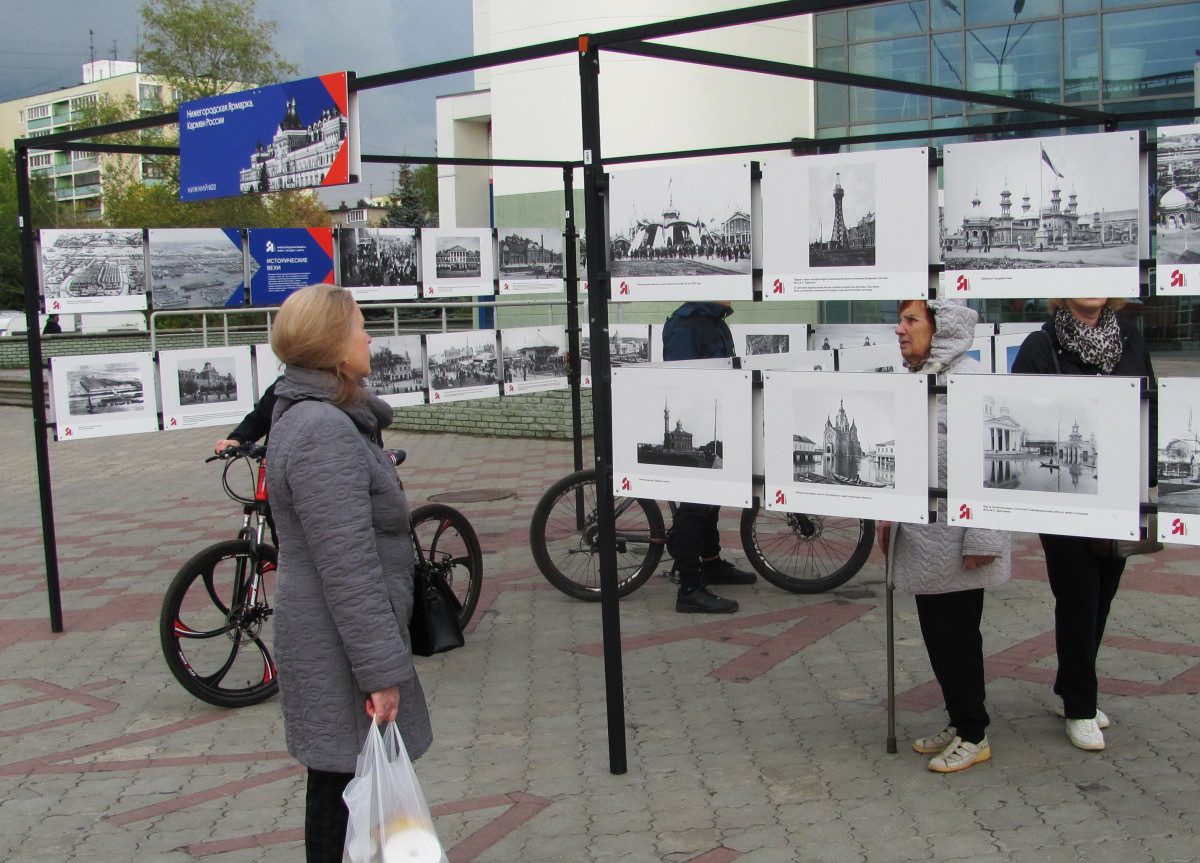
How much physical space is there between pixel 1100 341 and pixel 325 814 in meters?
2.93

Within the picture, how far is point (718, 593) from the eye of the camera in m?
7.11

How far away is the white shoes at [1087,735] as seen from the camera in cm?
440

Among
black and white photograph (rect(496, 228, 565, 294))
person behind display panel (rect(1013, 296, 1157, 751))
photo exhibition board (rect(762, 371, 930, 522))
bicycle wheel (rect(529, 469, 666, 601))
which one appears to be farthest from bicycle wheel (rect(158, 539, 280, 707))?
black and white photograph (rect(496, 228, 565, 294))

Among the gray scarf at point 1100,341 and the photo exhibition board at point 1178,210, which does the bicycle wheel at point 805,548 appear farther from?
the photo exhibition board at point 1178,210

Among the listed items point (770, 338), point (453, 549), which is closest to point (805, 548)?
point (770, 338)

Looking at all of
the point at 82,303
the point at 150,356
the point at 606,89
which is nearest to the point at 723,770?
the point at 150,356

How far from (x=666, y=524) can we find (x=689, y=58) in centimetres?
332

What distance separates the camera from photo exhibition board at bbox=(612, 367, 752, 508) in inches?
160

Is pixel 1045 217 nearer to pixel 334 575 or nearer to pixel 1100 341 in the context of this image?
pixel 1100 341

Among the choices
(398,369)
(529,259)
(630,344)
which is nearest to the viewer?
(398,369)

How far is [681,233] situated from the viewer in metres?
4.30

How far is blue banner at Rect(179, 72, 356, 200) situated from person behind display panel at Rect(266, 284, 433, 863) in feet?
8.03

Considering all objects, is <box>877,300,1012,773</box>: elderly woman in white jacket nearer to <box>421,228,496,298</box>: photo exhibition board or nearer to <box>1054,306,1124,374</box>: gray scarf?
<box>1054,306,1124,374</box>: gray scarf

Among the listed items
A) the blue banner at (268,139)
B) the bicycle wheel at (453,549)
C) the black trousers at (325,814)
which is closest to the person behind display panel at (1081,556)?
the black trousers at (325,814)
